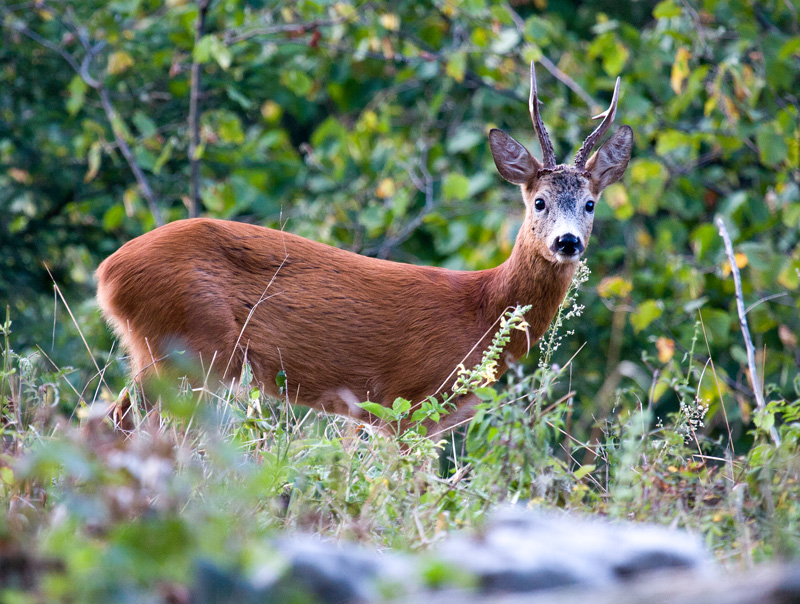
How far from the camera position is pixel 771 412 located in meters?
3.12

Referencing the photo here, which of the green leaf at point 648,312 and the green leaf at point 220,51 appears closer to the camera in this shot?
the green leaf at point 220,51

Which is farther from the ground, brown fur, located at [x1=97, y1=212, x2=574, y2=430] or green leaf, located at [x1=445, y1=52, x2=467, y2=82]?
green leaf, located at [x1=445, y1=52, x2=467, y2=82]

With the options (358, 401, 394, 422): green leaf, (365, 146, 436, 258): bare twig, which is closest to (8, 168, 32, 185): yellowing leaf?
(365, 146, 436, 258): bare twig

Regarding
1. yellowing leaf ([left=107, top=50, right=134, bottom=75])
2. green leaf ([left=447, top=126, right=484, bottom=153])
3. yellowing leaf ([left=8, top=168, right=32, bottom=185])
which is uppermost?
yellowing leaf ([left=107, top=50, right=134, bottom=75])

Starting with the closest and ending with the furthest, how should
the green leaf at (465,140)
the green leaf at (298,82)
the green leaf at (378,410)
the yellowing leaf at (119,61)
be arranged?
the green leaf at (378,410), the yellowing leaf at (119,61), the green leaf at (298,82), the green leaf at (465,140)

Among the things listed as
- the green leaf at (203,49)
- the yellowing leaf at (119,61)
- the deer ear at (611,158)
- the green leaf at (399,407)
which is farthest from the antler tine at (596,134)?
the yellowing leaf at (119,61)

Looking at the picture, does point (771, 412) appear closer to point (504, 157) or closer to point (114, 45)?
point (504, 157)

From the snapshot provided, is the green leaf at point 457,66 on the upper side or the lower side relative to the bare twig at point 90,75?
upper

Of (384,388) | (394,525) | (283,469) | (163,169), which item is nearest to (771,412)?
(394,525)

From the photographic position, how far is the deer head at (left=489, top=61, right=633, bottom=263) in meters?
4.92

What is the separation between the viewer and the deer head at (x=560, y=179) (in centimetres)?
492

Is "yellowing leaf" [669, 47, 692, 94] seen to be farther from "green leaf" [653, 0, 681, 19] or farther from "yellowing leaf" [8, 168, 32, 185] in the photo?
"yellowing leaf" [8, 168, 32, 185]

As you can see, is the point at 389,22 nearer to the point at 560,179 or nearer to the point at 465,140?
the point at 465,140

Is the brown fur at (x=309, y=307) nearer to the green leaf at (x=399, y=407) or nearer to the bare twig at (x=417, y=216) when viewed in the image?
the green leaf at (x=399, y=407)
